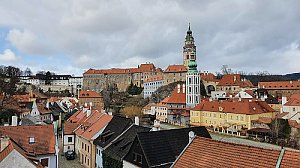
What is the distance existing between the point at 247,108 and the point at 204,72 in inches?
2270

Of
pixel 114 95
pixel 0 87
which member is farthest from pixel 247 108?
pixel 114 95

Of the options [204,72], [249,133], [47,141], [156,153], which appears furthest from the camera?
[204,72]

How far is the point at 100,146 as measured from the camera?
963 inches

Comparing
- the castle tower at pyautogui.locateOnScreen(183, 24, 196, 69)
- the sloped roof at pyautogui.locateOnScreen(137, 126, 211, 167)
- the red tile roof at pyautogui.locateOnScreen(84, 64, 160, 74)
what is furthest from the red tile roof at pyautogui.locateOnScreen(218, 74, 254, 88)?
the sloped roof at pyautogui.locateOnScreen(137, 126, 211, 167)

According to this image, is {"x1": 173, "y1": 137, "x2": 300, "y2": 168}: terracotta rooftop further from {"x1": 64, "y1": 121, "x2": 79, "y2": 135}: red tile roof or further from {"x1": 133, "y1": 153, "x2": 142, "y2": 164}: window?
{"x1": 64, "y1": 121, "x2": 79, "y2": 135}: red tile roof

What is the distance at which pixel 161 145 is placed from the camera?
17.8 metres

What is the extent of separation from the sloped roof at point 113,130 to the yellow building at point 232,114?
25978 millimetres

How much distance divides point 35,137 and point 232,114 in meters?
36.2

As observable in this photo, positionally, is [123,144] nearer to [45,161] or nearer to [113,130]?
[113,130]

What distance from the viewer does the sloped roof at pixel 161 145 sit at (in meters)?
16.8

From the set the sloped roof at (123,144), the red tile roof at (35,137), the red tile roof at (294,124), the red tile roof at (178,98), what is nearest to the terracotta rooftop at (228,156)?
the sloped roof at (123,144)

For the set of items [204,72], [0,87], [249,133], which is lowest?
[249,133]

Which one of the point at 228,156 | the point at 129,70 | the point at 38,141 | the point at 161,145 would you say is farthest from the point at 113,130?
the point at 129,70

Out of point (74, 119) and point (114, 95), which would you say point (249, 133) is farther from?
point (114, 95)
